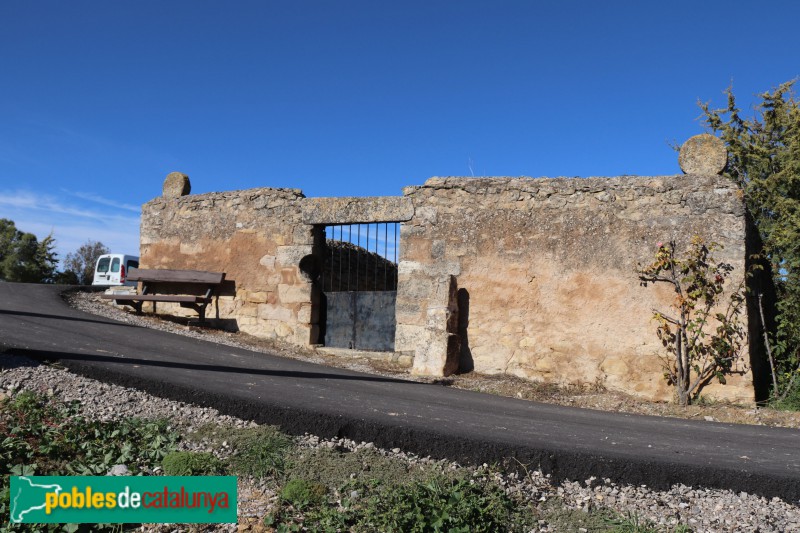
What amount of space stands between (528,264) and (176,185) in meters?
6.49

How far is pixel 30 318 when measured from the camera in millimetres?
8664

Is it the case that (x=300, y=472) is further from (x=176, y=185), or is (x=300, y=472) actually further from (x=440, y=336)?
(x=176, y=185)

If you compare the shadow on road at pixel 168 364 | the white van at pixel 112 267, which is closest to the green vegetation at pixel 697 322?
the shadow on road at pixel 168 364

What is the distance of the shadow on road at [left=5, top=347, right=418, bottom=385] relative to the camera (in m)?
5.86

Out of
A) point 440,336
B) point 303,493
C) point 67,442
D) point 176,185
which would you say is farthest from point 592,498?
point 176,185

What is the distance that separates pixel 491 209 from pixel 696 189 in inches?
99.9

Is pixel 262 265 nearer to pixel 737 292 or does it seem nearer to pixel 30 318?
pixel 30 318

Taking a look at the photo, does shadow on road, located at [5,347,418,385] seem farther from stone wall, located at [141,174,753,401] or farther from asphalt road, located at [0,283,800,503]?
stone wall, located at [141,174,753,401]

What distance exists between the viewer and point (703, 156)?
770 centimetres

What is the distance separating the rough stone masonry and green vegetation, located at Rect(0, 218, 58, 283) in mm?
26029

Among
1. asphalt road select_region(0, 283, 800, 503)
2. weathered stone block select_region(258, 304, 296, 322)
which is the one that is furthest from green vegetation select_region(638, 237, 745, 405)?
weathered stone block select_region(258, 304, 296, 322)

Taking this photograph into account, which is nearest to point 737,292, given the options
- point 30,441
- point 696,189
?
point 696,189

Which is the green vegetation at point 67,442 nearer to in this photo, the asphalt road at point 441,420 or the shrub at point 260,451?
the shrub at point 260,451

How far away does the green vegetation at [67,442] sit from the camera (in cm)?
367
